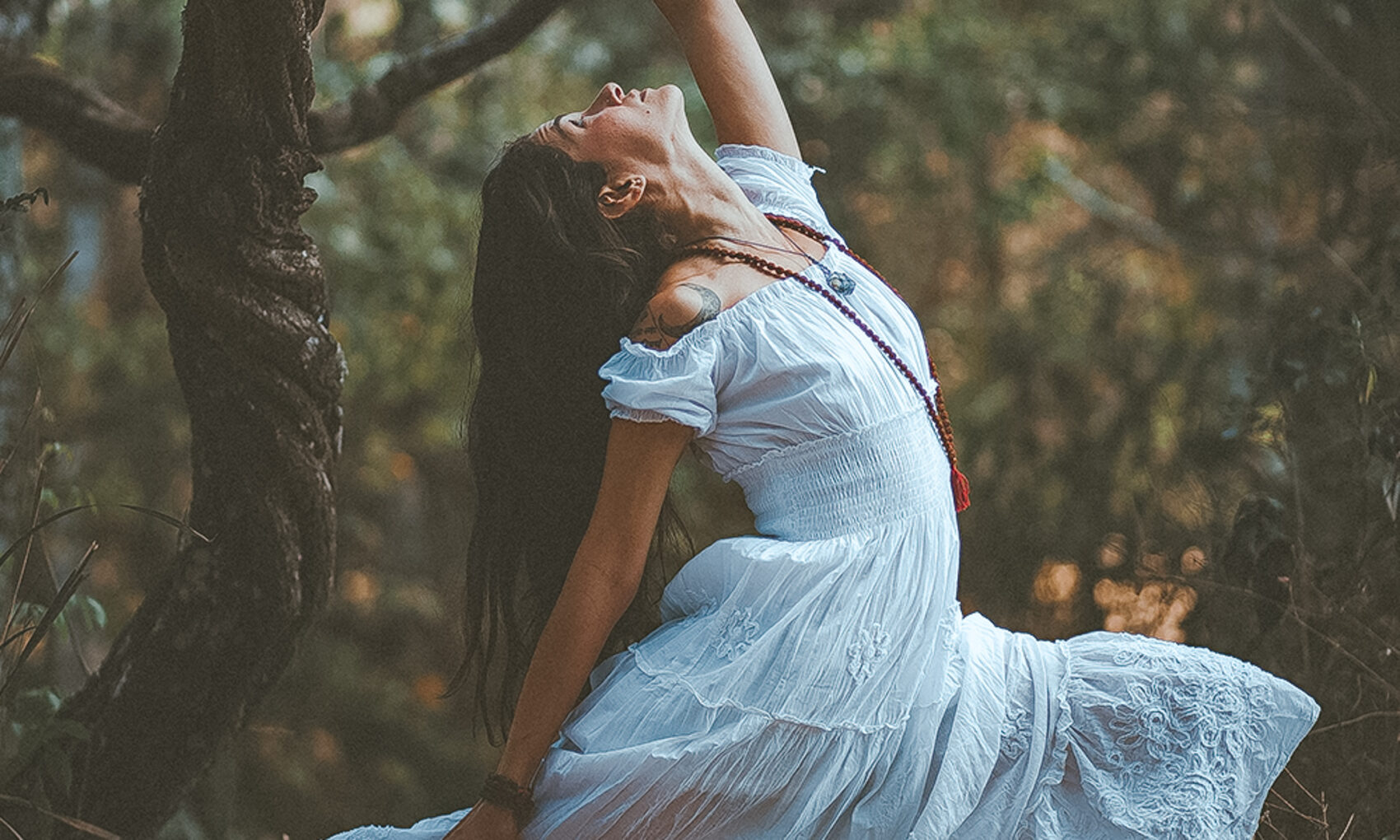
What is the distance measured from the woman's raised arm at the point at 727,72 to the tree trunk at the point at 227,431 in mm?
552

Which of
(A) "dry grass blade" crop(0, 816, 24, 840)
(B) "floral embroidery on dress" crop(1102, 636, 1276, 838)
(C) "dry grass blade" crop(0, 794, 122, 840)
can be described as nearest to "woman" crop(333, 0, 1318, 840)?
(B) "floral embroidery on dress" crop(1102, 636, 1276, 838)

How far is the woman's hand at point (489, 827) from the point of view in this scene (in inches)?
62.0

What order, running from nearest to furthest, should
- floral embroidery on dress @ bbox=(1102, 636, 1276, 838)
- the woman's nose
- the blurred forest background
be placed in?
floral embroidery on dress @ bbox=(1102, 636, 1276, 838) < the woman's nose < the blurred forest background

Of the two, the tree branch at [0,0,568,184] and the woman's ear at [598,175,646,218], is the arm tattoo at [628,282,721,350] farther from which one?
the tree branch at [0,0,568,184]

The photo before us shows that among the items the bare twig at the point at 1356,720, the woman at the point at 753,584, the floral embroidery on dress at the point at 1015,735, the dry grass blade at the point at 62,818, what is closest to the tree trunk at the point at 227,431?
the dry grass blade at the point at 62,818

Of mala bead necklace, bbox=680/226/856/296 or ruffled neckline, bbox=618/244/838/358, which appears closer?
ruffled neckline, bbox=618/244/838/358

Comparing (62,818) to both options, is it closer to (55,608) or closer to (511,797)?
(55,608)

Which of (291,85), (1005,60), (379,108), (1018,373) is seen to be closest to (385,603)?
(1018,373)

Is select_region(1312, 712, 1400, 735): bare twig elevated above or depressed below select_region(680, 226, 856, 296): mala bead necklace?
below

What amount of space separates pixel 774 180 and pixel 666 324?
0.43 metres

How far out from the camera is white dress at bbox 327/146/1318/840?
60.2 inches

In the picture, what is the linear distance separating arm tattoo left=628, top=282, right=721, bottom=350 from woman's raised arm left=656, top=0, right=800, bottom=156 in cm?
45

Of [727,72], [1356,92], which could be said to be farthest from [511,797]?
[1356,92]

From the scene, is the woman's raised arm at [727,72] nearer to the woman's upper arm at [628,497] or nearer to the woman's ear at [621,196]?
the woman's ear at [621,196]
